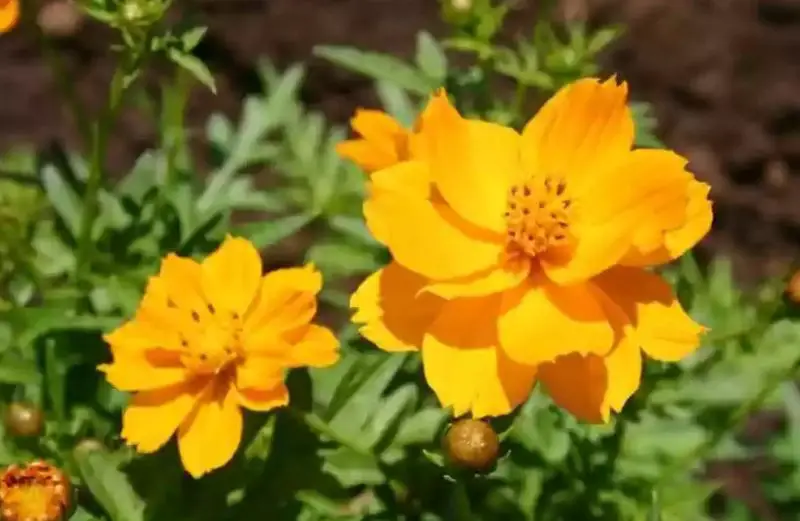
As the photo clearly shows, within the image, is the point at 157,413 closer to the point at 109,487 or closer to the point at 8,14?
the point at 109,487

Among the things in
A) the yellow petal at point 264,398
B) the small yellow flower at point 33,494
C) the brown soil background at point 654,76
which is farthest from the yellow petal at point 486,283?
the brown soil background at point 654,76

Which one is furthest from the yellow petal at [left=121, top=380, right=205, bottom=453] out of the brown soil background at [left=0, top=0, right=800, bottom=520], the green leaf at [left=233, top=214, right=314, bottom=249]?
the brown soil background at [left=0, top=0, right=800, bottom=520]

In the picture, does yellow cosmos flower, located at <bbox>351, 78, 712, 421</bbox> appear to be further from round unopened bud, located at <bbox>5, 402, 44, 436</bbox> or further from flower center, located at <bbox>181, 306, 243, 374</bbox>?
round unopened bud, located at <bbox>5, 402, 44, 436</bbox>

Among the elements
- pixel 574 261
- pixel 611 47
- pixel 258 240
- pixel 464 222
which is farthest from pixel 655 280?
pixel 611 47

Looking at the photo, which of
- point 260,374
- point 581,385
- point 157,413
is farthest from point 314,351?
Result: point 581,385

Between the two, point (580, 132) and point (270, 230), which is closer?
point (580, 132)

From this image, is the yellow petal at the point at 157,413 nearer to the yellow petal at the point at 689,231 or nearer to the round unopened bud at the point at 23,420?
the round unopened bud at the point at 23,420
